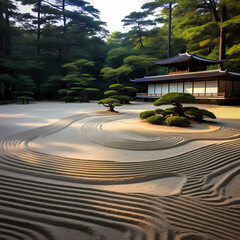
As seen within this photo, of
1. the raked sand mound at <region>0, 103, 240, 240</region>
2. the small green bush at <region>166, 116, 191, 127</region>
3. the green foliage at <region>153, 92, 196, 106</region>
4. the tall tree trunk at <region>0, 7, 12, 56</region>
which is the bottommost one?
the raked sand mound at <region>0, 103, 240, 240</region>

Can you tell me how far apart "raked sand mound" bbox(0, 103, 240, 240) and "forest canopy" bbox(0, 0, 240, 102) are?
1770 centimetres

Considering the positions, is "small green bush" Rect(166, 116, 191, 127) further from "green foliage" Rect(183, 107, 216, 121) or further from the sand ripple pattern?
the sand ripple pattern

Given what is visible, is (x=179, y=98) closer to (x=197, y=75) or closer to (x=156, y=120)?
(x=156, y=120)

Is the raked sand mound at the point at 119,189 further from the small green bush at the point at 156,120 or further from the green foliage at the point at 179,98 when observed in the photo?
the green foliage at the point at 179,98

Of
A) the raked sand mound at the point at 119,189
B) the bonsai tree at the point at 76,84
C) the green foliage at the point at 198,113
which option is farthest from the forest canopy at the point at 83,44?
the raked sand mound at the point at 119,189

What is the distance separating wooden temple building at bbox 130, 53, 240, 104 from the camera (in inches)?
728

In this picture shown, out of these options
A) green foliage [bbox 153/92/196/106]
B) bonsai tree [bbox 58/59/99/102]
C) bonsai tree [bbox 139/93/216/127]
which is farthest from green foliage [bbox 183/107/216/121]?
bonsai tree [bbox 58/59/99/102]

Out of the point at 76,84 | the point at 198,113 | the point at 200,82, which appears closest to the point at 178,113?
the point at 198,113

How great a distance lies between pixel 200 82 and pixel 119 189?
1943 cm

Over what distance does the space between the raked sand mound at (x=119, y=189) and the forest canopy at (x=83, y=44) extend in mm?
17699

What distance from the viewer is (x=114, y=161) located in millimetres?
4406

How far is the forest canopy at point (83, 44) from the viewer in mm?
22188

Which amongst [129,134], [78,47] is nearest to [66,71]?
[78,47]

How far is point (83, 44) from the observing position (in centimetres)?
3138
